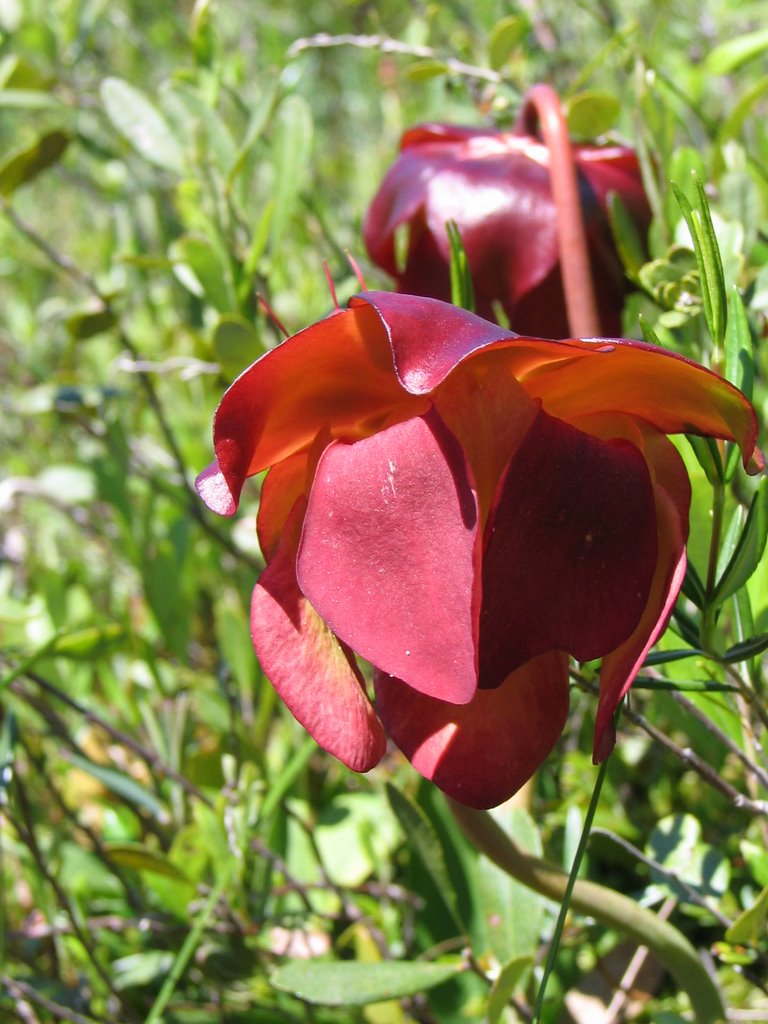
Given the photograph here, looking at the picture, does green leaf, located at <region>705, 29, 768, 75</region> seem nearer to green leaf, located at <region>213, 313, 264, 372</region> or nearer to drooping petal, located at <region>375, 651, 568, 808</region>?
green leaf, located at <region>213, 313, 264, 372</region>

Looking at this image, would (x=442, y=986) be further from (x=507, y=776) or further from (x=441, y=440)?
(x=441, y=440)

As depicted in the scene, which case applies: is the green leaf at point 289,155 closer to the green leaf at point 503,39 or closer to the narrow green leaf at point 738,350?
the green leaf at point 503,39

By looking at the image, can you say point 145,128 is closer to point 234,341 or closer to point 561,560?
point 234,341

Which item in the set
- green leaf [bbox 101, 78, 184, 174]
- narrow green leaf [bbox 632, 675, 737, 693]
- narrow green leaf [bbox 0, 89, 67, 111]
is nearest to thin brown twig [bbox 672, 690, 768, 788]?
narrow green leaf [bbox 632, 675, 737, 693]

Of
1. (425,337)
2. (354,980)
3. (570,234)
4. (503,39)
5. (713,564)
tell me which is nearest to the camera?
(425,337)

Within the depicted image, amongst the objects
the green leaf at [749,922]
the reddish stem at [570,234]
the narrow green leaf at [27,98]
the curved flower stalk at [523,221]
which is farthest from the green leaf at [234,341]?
the narrow green leaf at [27,98]

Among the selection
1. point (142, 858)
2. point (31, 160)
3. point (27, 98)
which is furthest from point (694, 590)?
point (27, 98)

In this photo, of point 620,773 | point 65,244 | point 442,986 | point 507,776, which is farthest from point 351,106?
point 507,776
